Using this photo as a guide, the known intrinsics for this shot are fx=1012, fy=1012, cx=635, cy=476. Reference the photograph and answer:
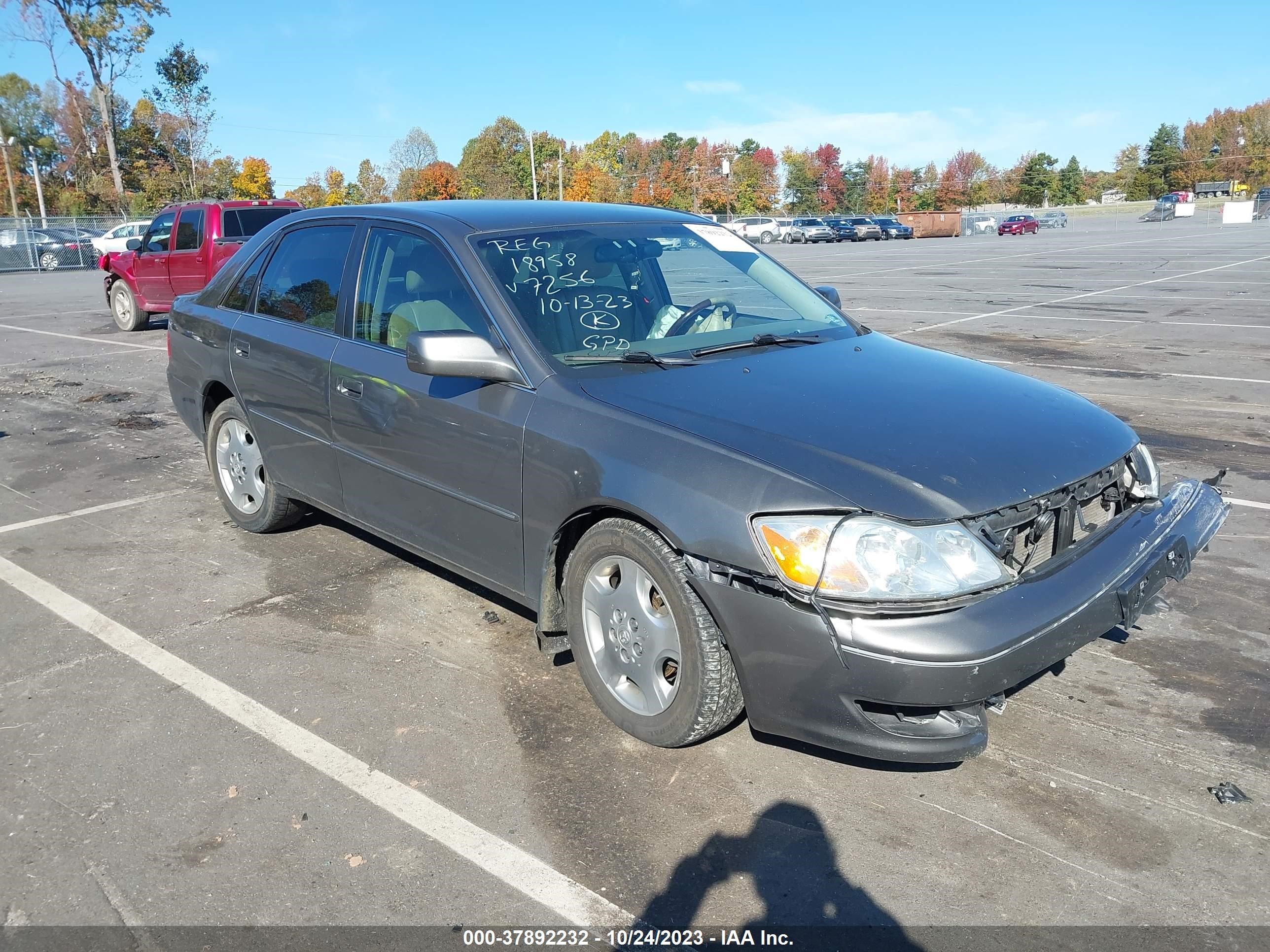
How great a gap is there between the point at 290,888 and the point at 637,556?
132 centimetres

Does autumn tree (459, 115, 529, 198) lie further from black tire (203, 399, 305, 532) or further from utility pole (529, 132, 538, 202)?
black tire (203, 399, 305, 532)

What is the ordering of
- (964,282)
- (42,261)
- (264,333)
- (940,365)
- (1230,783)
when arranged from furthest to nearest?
(42,261), (964,282), (264,333), (940,365), (1230,783)

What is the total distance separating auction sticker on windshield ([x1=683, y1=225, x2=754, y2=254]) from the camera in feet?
15.3

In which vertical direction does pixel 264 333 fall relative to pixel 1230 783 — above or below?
above

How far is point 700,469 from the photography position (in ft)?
9.79

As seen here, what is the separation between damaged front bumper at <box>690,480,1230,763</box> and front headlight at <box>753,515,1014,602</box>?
59 millimetres

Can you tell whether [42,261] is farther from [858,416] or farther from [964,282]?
[858,416]

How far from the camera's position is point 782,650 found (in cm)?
280

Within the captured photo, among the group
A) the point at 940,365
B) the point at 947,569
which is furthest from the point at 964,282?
the point at 947,569

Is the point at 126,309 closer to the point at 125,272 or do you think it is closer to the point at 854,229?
the point at 125,272

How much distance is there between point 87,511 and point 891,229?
5853 cm

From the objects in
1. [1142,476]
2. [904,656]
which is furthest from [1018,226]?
[904,656]

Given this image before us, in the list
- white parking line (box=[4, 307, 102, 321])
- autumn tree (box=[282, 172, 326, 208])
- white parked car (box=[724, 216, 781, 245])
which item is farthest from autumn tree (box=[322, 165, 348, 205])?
white parking line (box=[4, 307, 102, 321])

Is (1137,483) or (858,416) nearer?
(858,416)
